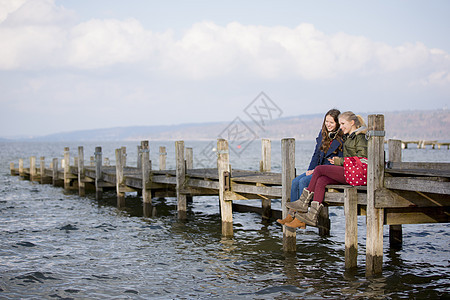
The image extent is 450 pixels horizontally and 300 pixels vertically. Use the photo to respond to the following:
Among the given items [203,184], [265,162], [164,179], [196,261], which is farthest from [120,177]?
[196,261]

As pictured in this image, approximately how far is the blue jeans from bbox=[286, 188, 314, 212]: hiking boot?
327 millimetres

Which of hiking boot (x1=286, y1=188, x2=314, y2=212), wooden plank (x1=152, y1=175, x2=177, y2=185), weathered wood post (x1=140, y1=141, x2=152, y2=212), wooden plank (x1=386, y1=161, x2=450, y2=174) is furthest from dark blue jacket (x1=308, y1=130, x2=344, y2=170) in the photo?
weathered wood post (x1=140, y1=141, x2=152, y2=212)

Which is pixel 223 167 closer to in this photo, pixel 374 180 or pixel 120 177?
pixel 374 180

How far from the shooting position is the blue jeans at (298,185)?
29.4 feet

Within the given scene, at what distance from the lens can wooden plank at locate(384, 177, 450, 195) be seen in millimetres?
6812

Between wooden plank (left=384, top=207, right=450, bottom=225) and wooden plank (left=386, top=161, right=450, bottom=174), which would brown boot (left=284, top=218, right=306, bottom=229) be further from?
wooden plank (left=386, top=161, right=450, bottom=174)

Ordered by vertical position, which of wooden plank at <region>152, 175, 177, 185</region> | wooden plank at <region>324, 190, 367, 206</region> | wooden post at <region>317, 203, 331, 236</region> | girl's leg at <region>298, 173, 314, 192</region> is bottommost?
wooden post at <region>317, 203, 331, 236</region>

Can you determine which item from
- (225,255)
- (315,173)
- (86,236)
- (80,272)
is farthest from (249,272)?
(86,236)

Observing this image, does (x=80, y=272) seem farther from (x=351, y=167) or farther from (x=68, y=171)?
(x=68, y=171)

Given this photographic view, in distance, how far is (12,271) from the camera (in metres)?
9.83

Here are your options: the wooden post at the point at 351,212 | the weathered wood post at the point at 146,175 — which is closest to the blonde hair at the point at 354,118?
the wooden post at the point at 351,212

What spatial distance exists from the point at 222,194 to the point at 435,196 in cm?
503

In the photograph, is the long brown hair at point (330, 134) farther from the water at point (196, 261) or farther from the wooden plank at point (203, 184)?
the wooden plank at point (203, 184)

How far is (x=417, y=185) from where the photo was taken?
23.6 feet
